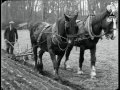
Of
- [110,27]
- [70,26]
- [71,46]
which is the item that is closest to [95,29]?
[110,27]

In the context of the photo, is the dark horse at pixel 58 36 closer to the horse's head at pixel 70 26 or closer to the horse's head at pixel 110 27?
the horse's head at pixel 70 26

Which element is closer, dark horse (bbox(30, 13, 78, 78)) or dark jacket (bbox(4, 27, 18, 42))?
dark horse (bbox(30, 13, 78, 78))

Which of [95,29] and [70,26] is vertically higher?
[70,26]

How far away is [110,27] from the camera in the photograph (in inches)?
281

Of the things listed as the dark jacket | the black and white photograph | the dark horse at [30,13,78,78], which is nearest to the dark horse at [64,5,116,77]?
the black and white photograph

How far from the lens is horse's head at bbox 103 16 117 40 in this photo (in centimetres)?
696

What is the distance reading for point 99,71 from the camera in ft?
28.9

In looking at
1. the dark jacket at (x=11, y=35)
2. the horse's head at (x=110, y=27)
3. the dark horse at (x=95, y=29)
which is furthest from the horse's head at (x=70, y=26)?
the dark jacket at (x=11, y=35)

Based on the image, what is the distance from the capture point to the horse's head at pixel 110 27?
696cm

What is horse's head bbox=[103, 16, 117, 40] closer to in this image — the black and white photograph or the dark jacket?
the black and white photograph

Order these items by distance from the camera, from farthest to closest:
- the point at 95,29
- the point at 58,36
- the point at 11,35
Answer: the point at 11,35 → the point at 95,29 → the point at 58,36

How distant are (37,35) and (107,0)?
9.85 ft

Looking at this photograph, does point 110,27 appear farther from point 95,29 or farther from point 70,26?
point 70,26

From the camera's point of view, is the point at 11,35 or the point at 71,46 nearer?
the point at 71,46
